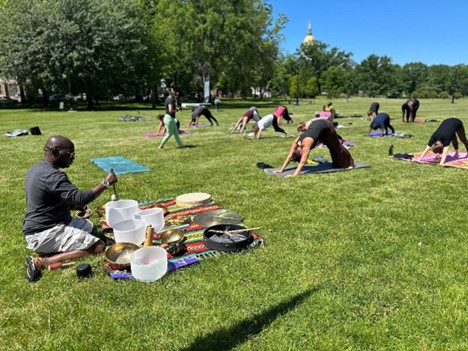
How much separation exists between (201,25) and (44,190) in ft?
110

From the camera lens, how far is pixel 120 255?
430 cm

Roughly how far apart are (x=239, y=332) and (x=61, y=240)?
2.47 m

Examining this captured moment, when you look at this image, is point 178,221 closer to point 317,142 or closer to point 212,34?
point 317,142

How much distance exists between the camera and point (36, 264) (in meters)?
4.09

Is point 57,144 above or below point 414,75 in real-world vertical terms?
below

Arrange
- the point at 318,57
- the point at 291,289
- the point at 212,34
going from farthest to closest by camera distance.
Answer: the point at 318,57, the point at 212,34, the point at 291,289

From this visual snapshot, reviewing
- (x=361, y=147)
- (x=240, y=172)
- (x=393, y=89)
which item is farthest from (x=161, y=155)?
(x=393, y=89)

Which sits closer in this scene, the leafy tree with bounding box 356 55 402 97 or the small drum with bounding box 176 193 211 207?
the small drum with bounding box 176 193 211 207

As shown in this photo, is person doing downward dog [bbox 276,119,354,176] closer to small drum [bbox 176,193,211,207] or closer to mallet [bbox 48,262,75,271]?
small drum [bbox 176,193,211,207]

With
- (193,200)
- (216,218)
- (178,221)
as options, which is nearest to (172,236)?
(178,221)

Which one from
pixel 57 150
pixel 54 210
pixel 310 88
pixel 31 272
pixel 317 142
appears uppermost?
pixel 310 88

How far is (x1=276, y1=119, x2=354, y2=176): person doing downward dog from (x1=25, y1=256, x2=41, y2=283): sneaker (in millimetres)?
5671

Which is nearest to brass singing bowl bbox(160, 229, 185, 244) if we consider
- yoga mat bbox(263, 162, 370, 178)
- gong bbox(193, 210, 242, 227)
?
gong bbox(193, 210, 242, 227)

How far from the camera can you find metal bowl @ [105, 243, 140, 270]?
412 centimetres
